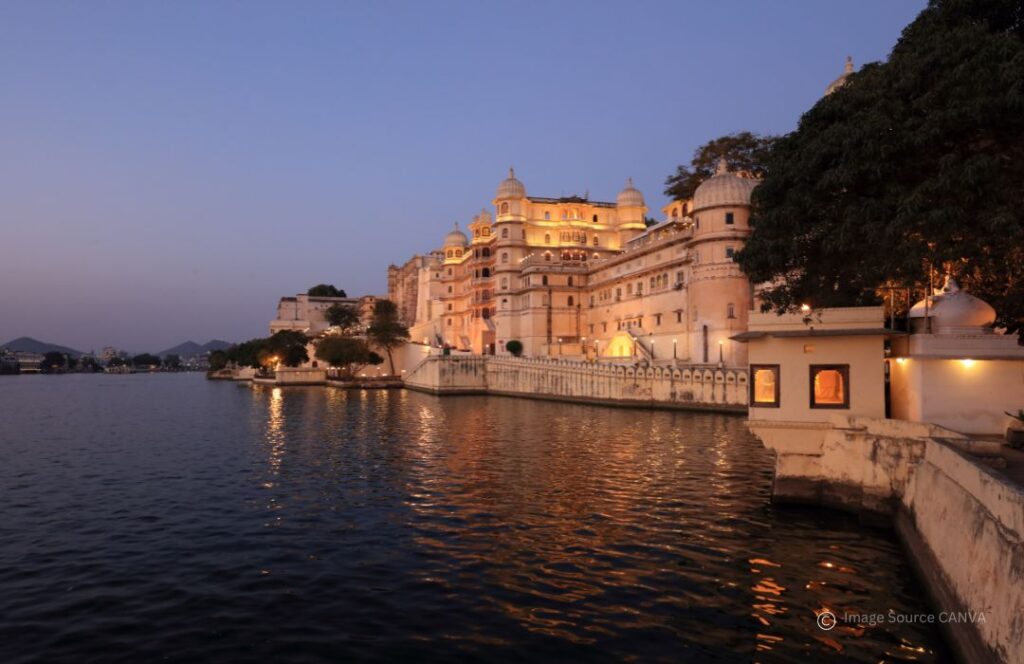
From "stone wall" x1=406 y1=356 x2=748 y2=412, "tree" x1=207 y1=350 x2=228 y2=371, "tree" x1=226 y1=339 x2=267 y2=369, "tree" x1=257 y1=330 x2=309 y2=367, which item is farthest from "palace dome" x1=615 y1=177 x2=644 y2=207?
"tree" x1=207 y1=350 x2=228 y2=371

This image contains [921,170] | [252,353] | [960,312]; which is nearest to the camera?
[960,312]

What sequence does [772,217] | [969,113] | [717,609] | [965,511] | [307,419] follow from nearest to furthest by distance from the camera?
1. [965,511]
2. [717,609]
3. [969,113]
4. [772,217]
5. [307,419]

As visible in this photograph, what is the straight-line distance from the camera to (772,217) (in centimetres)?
2091

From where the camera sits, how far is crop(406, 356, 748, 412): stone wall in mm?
48500

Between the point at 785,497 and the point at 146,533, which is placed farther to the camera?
the point at 785,497

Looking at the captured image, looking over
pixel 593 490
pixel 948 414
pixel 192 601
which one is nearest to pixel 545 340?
pixel 593 490

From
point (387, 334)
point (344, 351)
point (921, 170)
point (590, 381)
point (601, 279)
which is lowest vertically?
point (590, 381)

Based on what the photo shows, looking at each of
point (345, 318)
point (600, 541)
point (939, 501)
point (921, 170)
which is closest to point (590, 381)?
point (921, 170)

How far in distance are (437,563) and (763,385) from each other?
10.6m

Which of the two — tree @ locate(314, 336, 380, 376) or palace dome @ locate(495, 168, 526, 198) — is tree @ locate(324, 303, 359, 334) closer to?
tree @ locate(314, 336, 380, 376)

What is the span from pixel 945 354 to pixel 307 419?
137 ft

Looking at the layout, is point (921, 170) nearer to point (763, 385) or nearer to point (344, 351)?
point (763, 385)

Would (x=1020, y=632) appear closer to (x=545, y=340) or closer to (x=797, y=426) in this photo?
(x=797, y=426)

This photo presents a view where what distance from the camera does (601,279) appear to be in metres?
79.5
